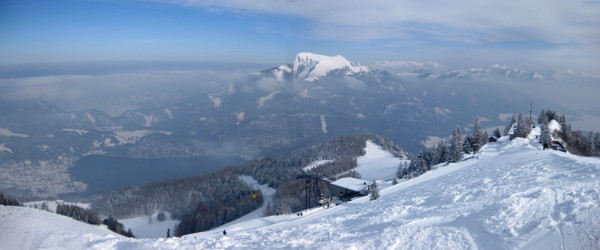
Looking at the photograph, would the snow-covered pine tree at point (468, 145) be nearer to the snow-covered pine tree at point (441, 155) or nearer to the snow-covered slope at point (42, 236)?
the snow-covered pine tree at point (441, 155)

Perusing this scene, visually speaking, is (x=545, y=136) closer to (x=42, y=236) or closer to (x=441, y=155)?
(x=441, y=155)

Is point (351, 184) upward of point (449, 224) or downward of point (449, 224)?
downward

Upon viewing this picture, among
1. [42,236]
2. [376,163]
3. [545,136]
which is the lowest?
[376,163]

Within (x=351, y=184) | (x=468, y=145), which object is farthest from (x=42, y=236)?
(x=468, y=145)

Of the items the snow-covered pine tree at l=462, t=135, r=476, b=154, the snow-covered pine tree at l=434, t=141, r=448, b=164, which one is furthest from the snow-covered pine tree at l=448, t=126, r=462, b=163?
the snow-covered pine tree at l=462, t=135, r=476, b=154

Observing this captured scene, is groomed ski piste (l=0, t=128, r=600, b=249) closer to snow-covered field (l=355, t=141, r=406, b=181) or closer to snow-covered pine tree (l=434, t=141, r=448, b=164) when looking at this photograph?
snow-covered pine tree (l=434, t=141, r=448, b=164)

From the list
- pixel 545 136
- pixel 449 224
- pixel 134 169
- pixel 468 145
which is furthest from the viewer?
pixel 134 169

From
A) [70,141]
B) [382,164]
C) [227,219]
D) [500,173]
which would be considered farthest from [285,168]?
[70,141]

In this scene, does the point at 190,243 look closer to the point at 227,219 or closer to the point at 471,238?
the point at 471,238
